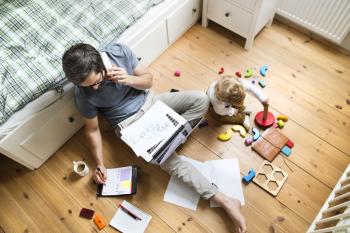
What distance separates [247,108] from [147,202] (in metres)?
0.78

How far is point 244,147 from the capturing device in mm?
1558

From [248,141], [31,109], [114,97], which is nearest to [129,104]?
[114,97]

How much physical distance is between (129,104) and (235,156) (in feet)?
2.07

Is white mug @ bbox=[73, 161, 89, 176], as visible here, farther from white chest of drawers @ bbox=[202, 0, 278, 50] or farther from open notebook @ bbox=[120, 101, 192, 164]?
white chest of drawers @ bbox=[202, 0, 278, 50]

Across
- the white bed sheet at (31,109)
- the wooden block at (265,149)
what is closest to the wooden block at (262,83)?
the wooden block at (265,149)

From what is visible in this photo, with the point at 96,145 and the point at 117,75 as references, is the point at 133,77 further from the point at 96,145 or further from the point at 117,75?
the point at 96,145

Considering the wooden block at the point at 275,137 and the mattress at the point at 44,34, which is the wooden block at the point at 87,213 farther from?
the wooden block at the point at 275,137

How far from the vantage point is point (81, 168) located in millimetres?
1508

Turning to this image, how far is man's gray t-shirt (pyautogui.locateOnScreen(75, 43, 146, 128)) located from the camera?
1.28 m

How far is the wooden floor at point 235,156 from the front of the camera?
1.40 metres

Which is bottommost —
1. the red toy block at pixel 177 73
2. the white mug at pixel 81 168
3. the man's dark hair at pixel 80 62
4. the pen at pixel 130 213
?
the pen at pixel 130 213

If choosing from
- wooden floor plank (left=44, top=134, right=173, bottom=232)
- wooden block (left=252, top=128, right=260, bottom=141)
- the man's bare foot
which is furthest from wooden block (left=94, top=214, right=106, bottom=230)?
wooden block (left=252, top=128, right=260, bottom=141)

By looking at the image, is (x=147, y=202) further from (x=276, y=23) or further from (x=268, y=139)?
(x=276, y=23)

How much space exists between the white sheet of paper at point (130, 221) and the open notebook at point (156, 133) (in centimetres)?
30
